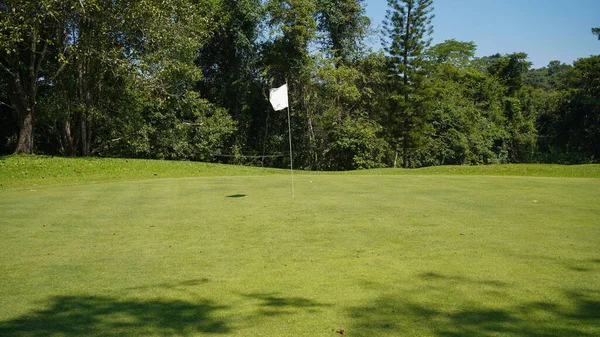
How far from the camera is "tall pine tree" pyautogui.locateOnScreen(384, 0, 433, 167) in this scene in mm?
33188

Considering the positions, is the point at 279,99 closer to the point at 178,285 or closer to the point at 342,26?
the point at 178,285

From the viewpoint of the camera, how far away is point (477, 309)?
387 centimetres

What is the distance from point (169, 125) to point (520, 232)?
25364 mm

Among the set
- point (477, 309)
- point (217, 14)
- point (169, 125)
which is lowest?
point (477, 309)

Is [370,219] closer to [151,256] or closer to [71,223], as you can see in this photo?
[151,256]

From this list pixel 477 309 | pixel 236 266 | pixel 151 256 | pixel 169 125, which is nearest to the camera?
→ pixel 477 309

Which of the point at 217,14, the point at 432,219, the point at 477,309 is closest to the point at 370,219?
the point at 432,219

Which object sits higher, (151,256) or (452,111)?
(452,111)

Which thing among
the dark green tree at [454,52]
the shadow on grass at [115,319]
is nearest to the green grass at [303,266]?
the shadow on grass at [115,319]

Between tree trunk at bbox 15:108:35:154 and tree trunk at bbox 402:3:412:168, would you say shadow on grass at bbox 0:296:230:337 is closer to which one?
tree trunk at bbox 15:108:35:154

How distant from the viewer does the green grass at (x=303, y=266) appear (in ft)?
12.1

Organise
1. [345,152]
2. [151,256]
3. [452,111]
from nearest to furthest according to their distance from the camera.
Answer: [151,256] < [345,152] < [452,111]

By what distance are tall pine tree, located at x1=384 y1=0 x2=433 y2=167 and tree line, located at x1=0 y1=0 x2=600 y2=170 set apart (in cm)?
8

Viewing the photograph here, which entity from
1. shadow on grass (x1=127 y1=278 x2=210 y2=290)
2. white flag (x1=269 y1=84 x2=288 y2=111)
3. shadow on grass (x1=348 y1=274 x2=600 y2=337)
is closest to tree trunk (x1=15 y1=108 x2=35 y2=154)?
white flag (x1=269 y1=84 x2=288 y2=111)
